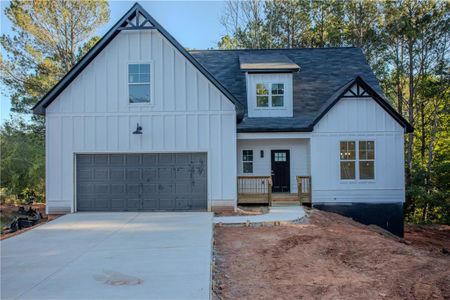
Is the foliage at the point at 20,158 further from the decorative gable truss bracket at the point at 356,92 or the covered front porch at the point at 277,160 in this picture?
the decorative gable truss bracket at the point at 356,92

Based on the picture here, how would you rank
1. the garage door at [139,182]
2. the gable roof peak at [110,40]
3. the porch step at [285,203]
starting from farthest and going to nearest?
the porch step at [285,203], the garage door at [139,182], the gable roof peak at [110,40]

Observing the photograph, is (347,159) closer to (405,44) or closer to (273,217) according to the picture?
(273,217)

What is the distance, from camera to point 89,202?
13531 millimetres

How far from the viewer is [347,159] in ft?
48.8

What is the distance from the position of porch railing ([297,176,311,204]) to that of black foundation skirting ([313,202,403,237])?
84cm

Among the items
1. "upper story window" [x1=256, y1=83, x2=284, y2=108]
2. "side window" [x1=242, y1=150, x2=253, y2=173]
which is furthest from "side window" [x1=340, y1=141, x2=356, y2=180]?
"side window" [x1=242, y1=150, x2=253, y2=173]

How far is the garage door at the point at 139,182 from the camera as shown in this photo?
13.5 meters

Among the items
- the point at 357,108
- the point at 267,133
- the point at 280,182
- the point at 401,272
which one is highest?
the point at 357,108

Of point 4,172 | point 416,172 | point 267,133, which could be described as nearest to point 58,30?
point 4,172

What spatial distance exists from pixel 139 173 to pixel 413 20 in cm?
1905

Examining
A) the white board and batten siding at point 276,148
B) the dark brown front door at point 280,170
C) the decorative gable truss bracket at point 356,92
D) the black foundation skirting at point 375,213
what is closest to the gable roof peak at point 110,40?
the white board and batten siding at point 276,148

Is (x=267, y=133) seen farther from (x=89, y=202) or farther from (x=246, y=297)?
(x=246, y=297)

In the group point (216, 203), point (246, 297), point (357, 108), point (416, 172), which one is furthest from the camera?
point (416, 172)

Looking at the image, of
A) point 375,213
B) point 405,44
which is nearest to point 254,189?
point 375,213
